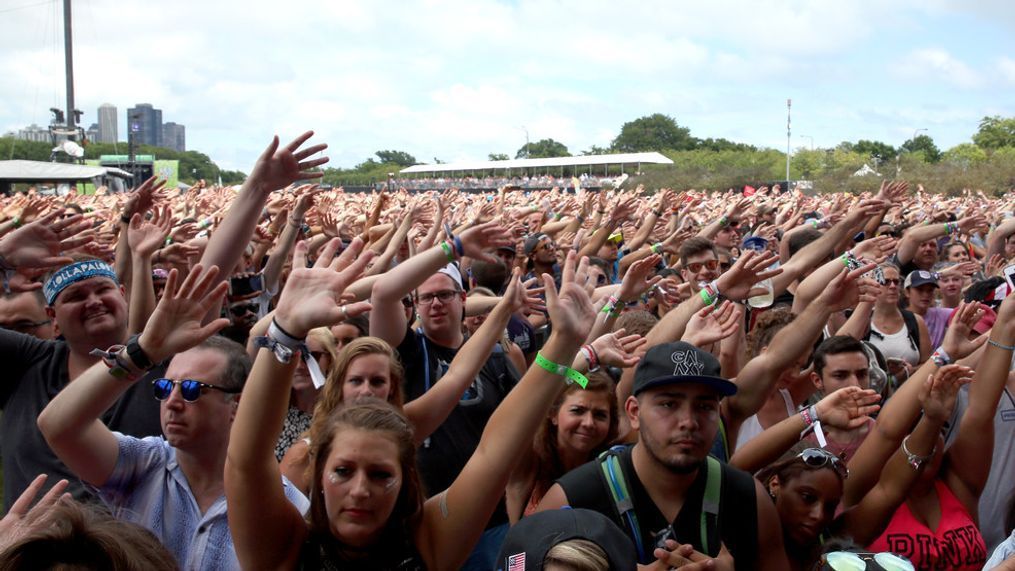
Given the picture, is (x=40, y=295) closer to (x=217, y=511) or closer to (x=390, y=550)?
(x=217, y=511)

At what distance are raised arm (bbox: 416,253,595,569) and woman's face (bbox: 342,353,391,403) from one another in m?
0.88

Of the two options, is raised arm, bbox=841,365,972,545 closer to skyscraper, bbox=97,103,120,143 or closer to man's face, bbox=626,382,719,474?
man's face, bbox=626,382,719,474

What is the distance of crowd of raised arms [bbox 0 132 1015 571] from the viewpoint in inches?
88.7

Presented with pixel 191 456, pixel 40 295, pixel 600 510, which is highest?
pixel 40 295

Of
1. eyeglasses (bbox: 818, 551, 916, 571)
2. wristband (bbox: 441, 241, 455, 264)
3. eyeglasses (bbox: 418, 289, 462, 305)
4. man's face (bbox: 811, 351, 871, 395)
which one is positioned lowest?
eyeglasses (bbox: 818, 551, 916, 571)

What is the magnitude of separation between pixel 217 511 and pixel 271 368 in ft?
2.13

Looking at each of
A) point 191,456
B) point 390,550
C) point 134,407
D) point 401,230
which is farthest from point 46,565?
point 401,230

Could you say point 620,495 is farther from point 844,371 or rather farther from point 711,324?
point 844,371

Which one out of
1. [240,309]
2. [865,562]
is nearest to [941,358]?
[865,562]

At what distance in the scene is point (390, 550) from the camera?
232 cm

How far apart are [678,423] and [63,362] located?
7.74 ft

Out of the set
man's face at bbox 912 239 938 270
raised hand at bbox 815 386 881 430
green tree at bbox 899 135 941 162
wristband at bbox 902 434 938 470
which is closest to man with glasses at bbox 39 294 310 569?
raised hand at bbox 815 386 881 430

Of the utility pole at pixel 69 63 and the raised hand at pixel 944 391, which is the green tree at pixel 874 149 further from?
the raised hand at pixel 944 391

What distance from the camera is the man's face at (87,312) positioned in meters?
3.38
